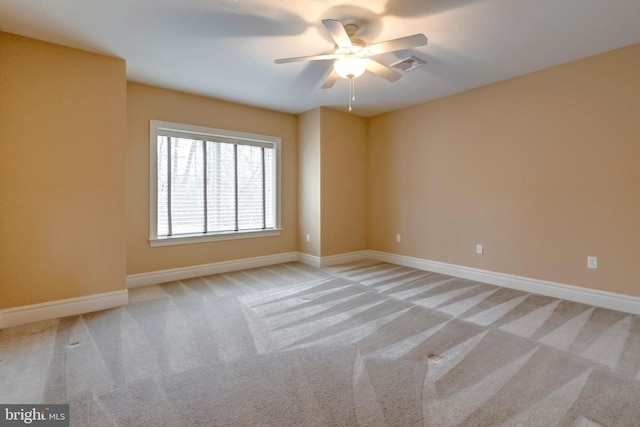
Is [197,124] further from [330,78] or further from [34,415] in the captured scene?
[34,415]

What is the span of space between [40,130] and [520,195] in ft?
17.0

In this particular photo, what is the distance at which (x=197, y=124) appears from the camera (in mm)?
4238

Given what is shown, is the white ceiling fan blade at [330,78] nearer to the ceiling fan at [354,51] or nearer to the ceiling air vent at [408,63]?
the ceiling fan at [354,51]

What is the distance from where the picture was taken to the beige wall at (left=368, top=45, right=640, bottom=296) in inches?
116

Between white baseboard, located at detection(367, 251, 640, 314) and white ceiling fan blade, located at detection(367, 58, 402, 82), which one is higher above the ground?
white ceiling fan blade, located at detection(367, 58, 402, 82)

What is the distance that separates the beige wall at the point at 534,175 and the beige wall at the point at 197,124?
6.34ft

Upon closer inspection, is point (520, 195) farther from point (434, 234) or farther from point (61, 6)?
point (61, 6)

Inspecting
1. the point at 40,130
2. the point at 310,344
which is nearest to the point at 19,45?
the point at 40,130

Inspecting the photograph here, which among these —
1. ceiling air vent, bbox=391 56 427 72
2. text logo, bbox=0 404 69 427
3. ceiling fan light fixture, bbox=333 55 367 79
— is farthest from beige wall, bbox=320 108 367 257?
text logo, bbox=0 404 69 427

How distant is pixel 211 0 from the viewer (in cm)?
219

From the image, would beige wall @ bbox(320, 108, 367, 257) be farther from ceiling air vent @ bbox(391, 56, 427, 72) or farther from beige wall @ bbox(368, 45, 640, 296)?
ceiling air vent @ bbox(391, 56, 427, 72)

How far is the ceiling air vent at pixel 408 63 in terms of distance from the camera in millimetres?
3086

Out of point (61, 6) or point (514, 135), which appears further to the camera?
point (514, 135)

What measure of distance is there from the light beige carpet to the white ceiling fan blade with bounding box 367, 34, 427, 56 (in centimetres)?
226
